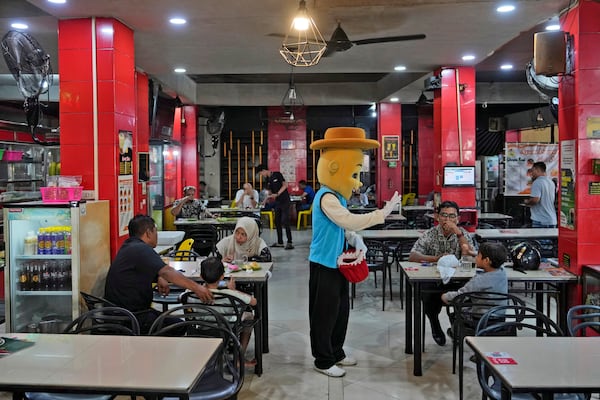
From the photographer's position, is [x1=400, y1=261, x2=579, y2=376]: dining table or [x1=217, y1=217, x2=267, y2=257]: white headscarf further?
[x1=217, y1=217, x2=267, y2=257]: white headscarf

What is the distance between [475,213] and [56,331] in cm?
651

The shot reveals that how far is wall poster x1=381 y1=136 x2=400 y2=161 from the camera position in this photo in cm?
1413

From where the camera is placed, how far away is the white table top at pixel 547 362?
87.3 inches

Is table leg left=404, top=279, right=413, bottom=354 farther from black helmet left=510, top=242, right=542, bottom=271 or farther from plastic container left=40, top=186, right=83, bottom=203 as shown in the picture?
plastic container left=40, top=186, right=83, bottom=203

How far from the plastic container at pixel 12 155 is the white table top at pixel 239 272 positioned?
20.2 ft

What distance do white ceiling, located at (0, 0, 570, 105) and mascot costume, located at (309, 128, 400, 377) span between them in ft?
6.02

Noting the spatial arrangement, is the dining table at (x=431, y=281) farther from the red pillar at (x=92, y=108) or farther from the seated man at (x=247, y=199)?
the seated man at (x=247, y=199)

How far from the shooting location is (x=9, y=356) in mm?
2643

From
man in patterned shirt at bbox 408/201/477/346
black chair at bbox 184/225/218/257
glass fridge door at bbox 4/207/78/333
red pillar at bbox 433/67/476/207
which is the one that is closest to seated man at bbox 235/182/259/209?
black chair at bbox 184/225/218/257

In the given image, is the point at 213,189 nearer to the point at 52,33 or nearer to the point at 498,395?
the point at 52,33

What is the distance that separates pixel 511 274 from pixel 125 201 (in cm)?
385

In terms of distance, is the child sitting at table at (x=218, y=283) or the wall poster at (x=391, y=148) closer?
the child sitting at table at (x=218, y=283)

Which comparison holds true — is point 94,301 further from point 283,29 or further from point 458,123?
point 458,123

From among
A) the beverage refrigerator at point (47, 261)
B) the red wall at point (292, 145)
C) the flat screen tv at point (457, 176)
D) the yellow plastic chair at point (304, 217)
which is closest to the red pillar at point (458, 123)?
the flat screen tv at point (457, 176)
